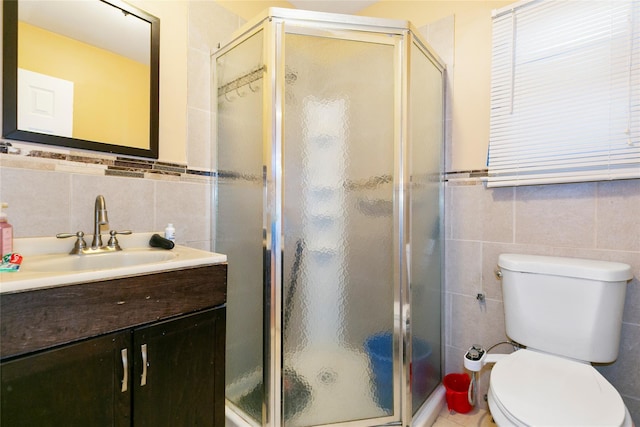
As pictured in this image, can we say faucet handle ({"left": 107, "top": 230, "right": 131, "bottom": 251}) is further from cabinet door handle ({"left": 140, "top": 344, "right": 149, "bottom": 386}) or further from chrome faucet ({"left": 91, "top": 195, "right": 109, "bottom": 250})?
cabinet door handle ({"left": 140, "top": 344, "right": 149, "bottom": 386})

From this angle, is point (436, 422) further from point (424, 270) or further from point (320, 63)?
point (320, 63)

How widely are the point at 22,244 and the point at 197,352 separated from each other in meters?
0.68

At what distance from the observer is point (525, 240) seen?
1.54m

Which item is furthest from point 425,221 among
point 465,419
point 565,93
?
point 465,419

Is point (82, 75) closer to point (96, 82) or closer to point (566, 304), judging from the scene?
point (96, 82)

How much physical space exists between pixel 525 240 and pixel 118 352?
1703mm

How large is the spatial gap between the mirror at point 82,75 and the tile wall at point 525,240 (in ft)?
5.23

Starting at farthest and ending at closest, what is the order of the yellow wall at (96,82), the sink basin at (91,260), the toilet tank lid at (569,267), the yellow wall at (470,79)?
the yellow wall at (470,79), the toilet tank lid at (569,267), the yellow wall at (96,82), the sink basin at (91,260)

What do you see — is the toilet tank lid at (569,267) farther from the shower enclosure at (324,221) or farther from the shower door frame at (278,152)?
the shower door frame at (278,152)

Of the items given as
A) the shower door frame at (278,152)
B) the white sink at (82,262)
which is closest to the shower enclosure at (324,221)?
the shower door frame at (278,152)

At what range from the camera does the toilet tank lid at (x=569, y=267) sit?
1.19 m

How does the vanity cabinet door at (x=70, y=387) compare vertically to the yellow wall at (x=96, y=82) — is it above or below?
below

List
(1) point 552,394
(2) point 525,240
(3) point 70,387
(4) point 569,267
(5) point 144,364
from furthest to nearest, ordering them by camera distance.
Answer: (2) point 525,240
(4) point 569,267
(1) point 552,394
(5) point 144,364
(3) point 70,387

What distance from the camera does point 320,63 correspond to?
1357 mm
